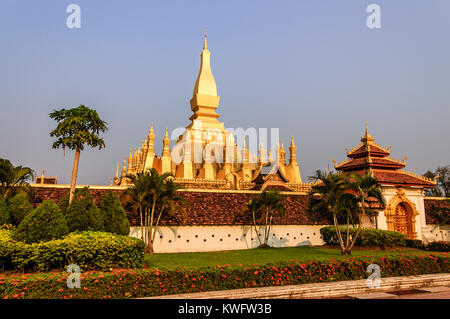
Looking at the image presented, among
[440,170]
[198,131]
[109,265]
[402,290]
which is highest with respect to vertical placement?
[198,131]

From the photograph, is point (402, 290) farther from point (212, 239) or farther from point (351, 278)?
point (212, 239)

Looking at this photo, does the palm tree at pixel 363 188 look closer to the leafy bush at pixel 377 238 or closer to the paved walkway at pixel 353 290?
the leafy bush at pixel 377 238

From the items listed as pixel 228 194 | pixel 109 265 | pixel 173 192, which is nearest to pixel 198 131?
pixel 228 194

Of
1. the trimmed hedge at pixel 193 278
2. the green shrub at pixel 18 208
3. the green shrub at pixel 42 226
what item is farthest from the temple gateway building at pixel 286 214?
the trimmed hedge at pixel 193 278

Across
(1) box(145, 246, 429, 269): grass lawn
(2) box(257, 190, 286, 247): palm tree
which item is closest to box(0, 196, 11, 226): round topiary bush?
(1) box(145, 246, 429, 269): grass lawn

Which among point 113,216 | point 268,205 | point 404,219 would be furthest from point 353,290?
point 404,219

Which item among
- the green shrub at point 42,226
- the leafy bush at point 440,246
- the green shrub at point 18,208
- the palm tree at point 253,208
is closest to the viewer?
the green shrub at point 42,226

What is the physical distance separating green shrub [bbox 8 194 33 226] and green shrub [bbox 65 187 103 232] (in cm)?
256

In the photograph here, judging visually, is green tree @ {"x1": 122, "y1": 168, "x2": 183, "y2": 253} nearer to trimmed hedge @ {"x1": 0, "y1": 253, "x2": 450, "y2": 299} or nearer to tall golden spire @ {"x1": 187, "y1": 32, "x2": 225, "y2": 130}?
trimmed hedge @ {"x1": 0, "y1": 253, "x2": 450, "y2": 299}

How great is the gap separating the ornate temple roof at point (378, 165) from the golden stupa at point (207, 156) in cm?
1184

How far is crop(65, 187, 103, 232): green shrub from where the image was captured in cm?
1346

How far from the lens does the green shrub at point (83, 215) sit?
13455 mm

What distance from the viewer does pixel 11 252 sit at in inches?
416
